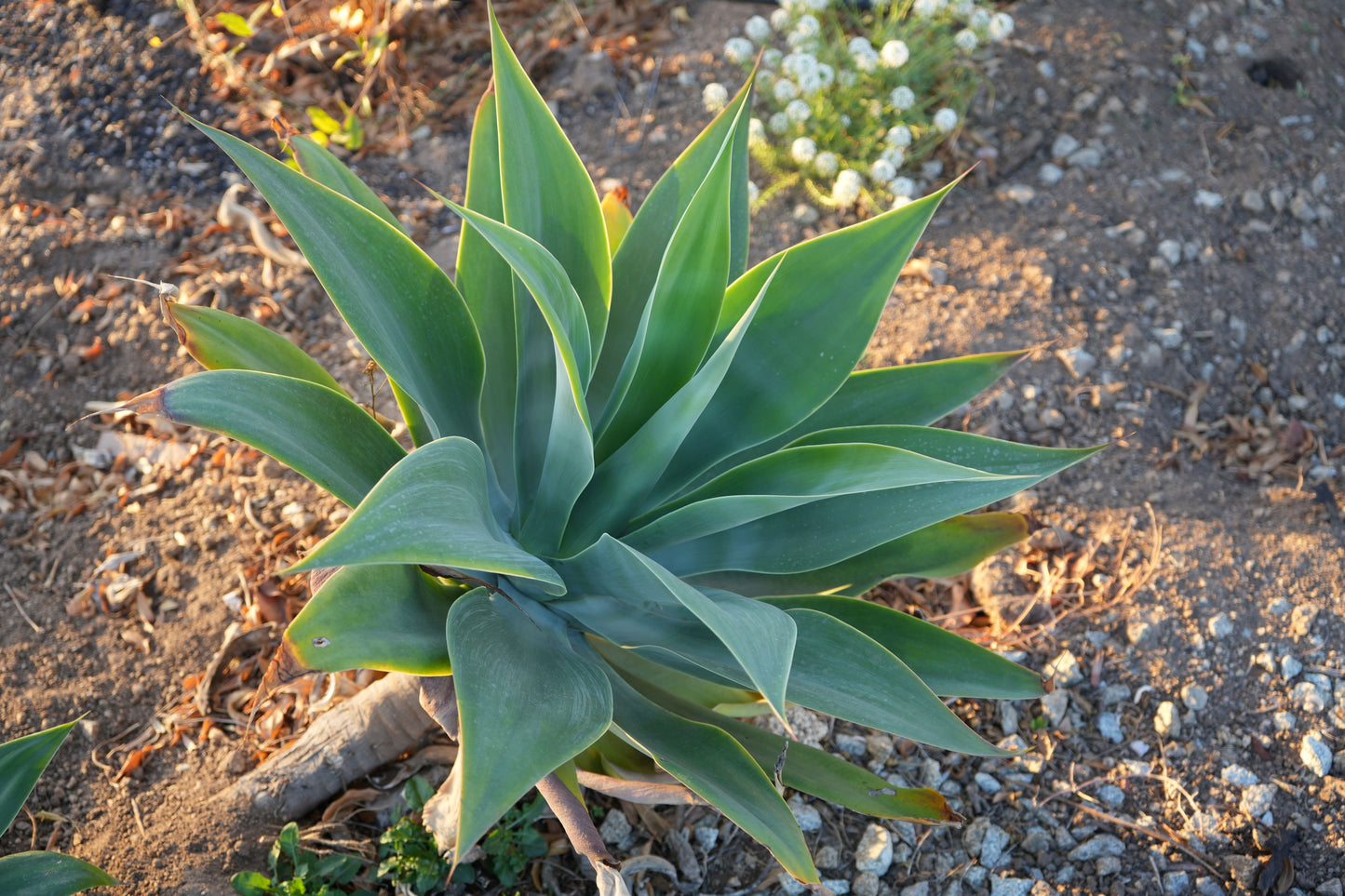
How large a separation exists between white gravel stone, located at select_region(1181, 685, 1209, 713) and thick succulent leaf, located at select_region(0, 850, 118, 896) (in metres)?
2.04

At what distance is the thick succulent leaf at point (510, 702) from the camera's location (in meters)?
0.91

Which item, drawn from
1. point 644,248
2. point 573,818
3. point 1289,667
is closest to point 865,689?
point 573,818

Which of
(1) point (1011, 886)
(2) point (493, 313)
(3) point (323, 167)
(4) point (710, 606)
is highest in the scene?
(3) point (323, 167)

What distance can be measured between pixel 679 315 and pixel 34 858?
1.24 m

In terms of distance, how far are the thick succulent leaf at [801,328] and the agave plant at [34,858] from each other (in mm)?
1043

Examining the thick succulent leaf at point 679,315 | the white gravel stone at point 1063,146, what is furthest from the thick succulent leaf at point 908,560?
the white gravel stone at point 1063,146

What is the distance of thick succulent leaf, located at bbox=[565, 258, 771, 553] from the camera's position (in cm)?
119

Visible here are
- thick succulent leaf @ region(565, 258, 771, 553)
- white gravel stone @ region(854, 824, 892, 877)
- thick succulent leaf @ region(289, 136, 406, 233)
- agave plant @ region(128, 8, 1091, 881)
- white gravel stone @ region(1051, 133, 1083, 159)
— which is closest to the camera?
agave plant @ region(128, 8, 1091, 881)

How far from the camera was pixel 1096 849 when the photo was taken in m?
1.72

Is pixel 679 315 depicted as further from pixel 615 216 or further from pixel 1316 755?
pixel 1316 755

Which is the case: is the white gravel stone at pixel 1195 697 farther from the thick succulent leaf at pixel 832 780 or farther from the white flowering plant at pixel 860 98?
the white flowering plant at pixel 860 98

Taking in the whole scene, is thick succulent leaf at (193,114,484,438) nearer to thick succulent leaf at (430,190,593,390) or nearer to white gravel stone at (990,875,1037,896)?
thick succulent leaf at (430,190,593,390)

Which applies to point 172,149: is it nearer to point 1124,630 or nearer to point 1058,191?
point 1058,191

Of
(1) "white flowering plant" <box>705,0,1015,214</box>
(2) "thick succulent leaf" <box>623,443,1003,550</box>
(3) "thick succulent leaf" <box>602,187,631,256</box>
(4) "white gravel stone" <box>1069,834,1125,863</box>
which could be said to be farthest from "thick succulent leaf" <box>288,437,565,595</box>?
(1) "white flowering plant" <box>705,0,1015,214</box>
